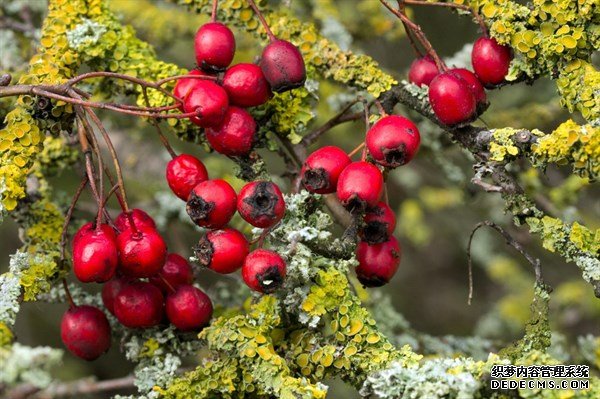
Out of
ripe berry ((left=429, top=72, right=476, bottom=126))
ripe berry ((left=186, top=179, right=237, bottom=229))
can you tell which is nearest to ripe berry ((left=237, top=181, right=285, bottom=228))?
ripe berry ((left=186, top=179, right=237, bottom=229))

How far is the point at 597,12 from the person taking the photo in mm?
1486

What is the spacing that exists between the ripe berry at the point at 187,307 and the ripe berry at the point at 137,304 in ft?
0.11

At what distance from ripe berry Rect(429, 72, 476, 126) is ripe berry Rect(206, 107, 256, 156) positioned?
1.26ft

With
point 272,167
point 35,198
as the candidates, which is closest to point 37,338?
point 272,167

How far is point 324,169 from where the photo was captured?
1.57m

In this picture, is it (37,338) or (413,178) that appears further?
(413,178)

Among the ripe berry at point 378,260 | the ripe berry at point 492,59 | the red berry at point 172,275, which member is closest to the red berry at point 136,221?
the red berry at point 172,275

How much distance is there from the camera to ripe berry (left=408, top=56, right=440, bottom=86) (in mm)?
1738

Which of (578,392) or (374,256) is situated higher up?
(374,256)

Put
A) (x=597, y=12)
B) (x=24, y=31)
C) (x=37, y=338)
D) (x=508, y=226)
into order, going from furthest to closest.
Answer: (x=37, y=338), (x=508, y=226), (x=24, y=31), (x=597, y=12)

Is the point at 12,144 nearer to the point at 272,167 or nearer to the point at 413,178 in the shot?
the point at 272,167

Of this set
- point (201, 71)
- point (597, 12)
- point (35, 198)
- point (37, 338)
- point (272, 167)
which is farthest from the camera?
point (272, 167)

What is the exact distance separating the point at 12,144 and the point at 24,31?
3.41 ft

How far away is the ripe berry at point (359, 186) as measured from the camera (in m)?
1.49
